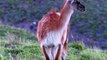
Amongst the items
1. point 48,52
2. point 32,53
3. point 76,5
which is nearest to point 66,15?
point 76,5

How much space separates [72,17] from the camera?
65.3 feet

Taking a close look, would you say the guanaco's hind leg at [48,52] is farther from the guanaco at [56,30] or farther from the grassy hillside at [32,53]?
the grassy hillside at [32,53]

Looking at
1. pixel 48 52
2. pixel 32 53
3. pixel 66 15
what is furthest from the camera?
pixel 32 53

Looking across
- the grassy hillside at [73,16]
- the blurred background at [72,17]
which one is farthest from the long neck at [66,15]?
the grassy hillside at [73,16]

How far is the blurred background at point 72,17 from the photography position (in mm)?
17216

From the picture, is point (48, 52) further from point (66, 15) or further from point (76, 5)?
point (76, 5)

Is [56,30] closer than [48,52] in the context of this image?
Yes

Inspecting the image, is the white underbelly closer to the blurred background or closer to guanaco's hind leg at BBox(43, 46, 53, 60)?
guanaco's hind leg at BBox(43, 46, 53, 60)

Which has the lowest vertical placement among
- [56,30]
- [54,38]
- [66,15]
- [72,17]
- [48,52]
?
[72,17]

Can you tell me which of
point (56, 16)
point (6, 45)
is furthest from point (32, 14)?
point (56, 16)

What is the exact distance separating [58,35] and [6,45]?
168 inches

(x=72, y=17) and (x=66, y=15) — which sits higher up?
(x=66, y=15)

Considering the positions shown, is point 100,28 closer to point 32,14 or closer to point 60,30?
point 32,14

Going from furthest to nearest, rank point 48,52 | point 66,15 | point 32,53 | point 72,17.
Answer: point 72,17 < point 32,53 < point 48,52 < point 66,15
